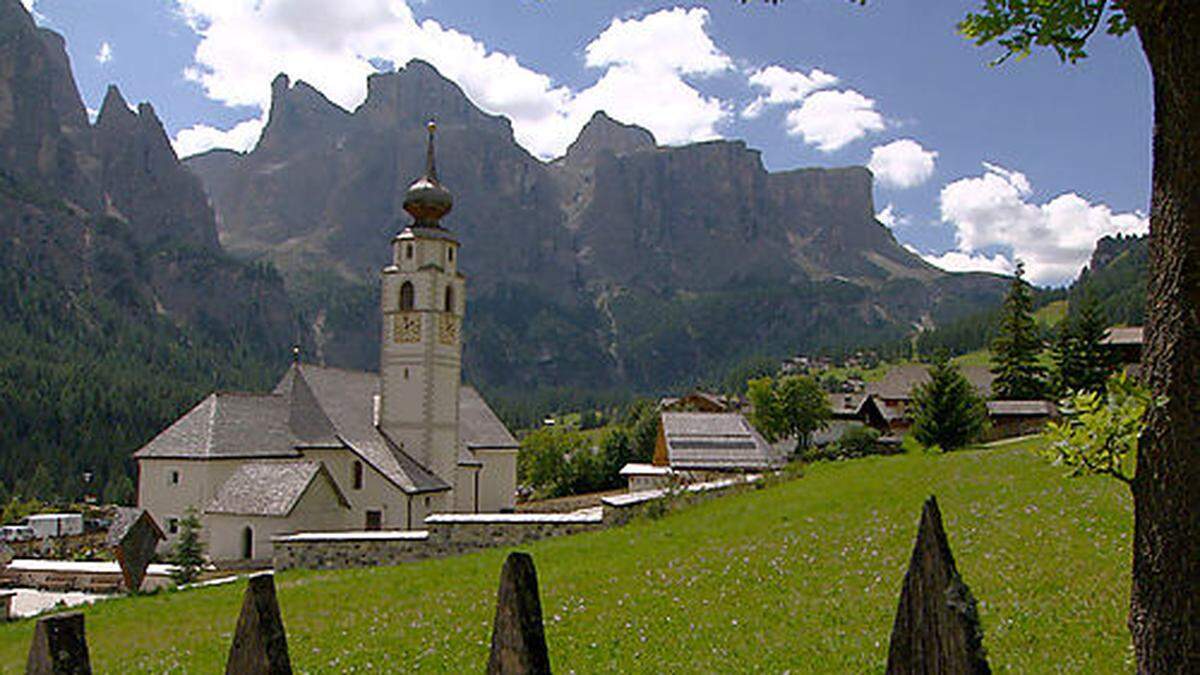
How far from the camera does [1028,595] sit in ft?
Answer: 38.3

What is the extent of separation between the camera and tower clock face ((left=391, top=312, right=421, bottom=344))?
45.1m

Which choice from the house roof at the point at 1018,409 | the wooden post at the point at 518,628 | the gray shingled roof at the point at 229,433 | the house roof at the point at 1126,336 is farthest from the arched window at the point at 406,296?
the house roof at the point at 1126,336

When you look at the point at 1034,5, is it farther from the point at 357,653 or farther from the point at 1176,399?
the point at 357,653

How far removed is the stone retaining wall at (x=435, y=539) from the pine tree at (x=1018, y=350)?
5365 cm

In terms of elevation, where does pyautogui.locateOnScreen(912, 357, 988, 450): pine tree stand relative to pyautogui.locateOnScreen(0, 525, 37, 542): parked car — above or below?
above

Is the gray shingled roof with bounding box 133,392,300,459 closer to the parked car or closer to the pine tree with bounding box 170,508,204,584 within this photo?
the pine tree with bounding box 170,508,204,584

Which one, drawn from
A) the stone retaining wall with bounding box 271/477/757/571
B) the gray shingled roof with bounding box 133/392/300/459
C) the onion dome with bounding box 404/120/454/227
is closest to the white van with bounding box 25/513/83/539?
the gray shingled roof with bounding box 133/392/300/459

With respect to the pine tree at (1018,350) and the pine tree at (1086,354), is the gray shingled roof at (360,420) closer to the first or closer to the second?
the pine tree at (1086,354)

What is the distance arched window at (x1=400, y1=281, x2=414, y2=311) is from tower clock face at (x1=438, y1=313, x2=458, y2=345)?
1894mm

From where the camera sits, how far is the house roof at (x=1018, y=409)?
68312mm

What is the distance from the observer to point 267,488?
38.2 m

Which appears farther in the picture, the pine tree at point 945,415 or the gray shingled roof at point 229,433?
the pine tree at point 945,415

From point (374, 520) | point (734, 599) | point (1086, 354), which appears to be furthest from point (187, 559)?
point (1086, 354)

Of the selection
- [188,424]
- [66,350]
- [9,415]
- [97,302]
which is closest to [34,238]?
[97,302]
